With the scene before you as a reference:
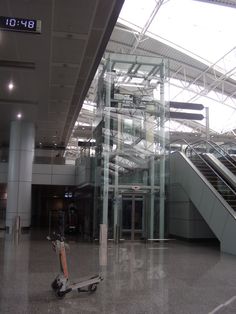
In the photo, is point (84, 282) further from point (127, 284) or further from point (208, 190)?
point (208, 190)

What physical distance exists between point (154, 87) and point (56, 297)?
54.6ft

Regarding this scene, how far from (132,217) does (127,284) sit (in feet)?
41.9

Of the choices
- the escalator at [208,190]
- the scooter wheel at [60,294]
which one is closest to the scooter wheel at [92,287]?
the scooter wheel at [60,294]

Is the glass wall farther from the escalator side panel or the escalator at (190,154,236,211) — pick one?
the escalator at (190,154,236,211)

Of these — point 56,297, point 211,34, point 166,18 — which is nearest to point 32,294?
point 56,297

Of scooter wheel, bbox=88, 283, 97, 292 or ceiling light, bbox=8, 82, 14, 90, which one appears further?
ceiling light, bbox=8, 82, 14, 90

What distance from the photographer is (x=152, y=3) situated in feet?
81.1

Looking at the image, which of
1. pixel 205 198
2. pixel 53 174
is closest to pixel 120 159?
pixel 205 198

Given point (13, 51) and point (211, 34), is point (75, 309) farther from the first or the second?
point (211, 34)

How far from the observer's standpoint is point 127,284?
334 inches

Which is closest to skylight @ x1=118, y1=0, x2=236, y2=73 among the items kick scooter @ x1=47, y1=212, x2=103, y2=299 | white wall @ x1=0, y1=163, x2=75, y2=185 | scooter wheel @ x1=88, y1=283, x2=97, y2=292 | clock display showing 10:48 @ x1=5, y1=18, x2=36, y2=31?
white wall @ x1=0, y1=163, x2=75, y2=185

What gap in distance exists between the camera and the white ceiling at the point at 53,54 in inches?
455

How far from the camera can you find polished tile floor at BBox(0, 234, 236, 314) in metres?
6.51

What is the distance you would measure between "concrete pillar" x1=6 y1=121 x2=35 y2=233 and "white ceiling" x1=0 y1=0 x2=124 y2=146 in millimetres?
2544
